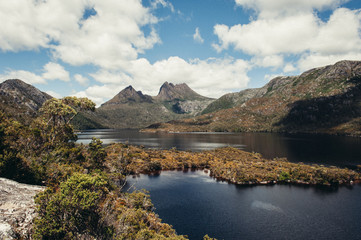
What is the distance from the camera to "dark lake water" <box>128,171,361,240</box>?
55.4 meters

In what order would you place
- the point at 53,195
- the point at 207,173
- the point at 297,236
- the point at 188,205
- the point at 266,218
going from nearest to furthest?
the point at 53,195 → the point at 297,236 → the point at 266,218 → the point at 188,205 → the point at 207,173

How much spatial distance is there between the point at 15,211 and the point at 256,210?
6587cm

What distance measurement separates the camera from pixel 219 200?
76.2 m

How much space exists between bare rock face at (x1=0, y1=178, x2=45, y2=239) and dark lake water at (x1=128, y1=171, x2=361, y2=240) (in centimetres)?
3722

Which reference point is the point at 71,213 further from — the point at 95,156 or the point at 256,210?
the point at 256,210

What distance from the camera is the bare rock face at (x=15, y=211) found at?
1029 inches

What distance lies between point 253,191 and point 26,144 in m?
87.8

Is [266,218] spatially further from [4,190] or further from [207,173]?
[4,190]

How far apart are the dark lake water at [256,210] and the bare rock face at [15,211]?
37.2 meters

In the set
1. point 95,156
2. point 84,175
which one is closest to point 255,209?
point 84,175

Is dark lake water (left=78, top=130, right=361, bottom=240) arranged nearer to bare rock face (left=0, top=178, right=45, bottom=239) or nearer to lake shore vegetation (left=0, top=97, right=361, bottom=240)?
lake shore vegetation (left=0, top=97, right=361, bottom=240)

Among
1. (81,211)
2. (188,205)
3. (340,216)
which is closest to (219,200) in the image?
(188,205)

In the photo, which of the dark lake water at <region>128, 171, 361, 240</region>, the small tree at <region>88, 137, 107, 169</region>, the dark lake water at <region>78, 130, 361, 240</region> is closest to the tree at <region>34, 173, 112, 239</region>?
the dark lake water at <region>78, 130, 361, 240</region>

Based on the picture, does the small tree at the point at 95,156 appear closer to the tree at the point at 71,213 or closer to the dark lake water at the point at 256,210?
the dark lake water at the point at 256,210
